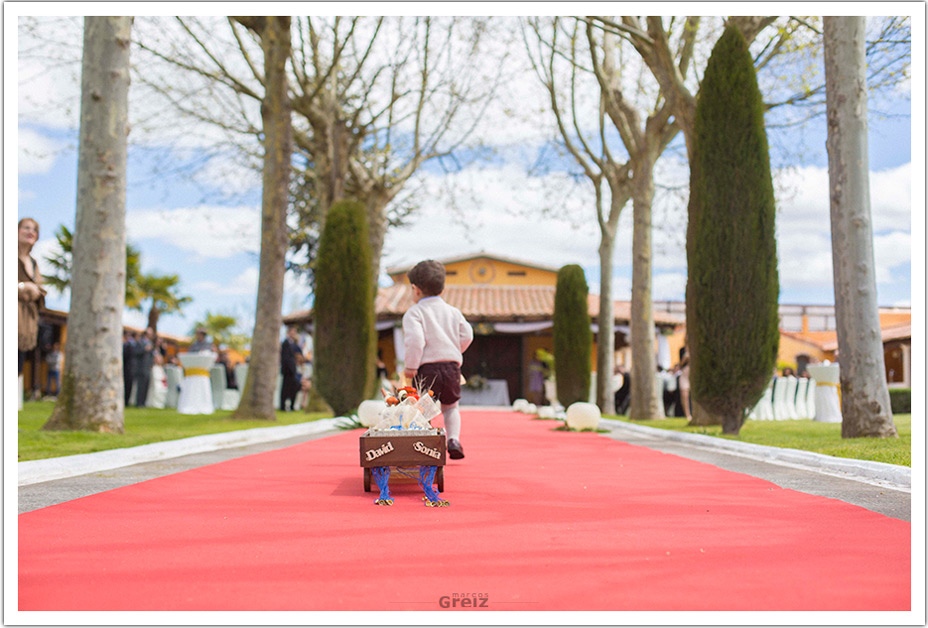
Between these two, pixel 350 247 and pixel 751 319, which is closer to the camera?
pixel 751 319

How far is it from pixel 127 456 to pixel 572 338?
621 inches

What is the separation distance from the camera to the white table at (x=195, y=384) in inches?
581

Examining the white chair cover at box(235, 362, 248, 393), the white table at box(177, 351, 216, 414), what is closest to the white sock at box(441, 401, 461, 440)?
the white table at box(177, 351, 216, 414)

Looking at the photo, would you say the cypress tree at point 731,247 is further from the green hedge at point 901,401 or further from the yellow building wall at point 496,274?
the yellow building wall at point 496,274

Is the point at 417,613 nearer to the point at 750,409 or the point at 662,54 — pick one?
the point at 750,409

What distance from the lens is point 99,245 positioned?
8.21 meters

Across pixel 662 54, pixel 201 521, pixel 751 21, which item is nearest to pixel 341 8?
pixel 201 521

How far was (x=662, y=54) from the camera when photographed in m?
11.7

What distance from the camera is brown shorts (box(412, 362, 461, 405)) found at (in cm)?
515

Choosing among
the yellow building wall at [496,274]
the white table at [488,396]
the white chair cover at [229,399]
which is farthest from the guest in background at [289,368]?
the yellow building wall at [496,274]

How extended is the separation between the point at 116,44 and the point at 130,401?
11731 millimetres

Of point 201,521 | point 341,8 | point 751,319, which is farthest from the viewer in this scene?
point 751,319

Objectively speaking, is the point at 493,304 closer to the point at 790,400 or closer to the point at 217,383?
the point at 790,400

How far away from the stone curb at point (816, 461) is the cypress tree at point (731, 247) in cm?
145
